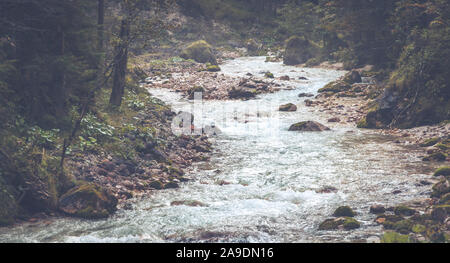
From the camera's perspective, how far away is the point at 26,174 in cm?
1190

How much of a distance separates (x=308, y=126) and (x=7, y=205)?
1348 centimetres

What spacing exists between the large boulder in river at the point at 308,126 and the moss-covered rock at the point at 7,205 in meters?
13.0

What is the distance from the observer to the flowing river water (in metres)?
10.5

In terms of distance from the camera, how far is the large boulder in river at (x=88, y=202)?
11.7 m

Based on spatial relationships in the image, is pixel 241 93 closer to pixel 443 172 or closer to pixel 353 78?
pixel 353 78

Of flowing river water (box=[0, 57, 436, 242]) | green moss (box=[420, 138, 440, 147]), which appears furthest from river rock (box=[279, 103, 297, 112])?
green moss (box=[420, 138, 440, 147])

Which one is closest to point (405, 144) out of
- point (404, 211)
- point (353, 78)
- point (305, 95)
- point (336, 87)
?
point (404, 211)

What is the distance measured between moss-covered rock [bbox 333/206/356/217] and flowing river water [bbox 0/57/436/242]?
194 millimetres

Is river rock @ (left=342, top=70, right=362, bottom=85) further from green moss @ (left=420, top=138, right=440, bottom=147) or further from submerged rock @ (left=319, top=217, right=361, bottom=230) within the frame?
submerged rock @ (left=319, top=217, right=361, bottom=230)

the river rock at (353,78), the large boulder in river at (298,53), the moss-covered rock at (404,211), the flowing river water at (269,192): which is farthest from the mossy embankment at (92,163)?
the large boulder in river at (298,53)

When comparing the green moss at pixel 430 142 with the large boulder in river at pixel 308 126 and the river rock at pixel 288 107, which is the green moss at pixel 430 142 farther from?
the river rock at pixel 288 107
